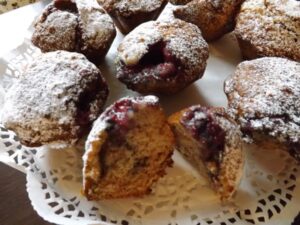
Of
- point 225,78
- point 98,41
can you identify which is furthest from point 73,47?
point 225,78

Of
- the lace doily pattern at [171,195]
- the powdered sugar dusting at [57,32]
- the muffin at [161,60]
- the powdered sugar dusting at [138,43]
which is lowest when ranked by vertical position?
the lace doily pattern at [171,195]

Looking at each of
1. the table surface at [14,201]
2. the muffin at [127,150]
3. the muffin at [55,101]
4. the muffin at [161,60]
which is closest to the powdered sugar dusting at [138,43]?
the muffin at [161,60]

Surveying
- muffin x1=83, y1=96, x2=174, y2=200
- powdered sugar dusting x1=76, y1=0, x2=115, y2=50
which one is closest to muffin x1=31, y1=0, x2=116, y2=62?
powdered sugar dusting x1=76, y1=0, x2=115, y2=50

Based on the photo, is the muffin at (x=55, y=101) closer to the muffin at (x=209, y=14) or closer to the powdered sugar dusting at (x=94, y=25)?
the powdered sugar dusting at (x=94, y=25)

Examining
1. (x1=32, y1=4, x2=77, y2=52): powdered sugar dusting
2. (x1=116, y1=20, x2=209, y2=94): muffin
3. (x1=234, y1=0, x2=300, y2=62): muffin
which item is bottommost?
(x1=234, y1=0, x2=300, y2=62): muffin

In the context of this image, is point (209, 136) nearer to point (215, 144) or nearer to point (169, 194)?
point (215, 144)

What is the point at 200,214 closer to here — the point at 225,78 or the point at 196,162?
the point at 196,162

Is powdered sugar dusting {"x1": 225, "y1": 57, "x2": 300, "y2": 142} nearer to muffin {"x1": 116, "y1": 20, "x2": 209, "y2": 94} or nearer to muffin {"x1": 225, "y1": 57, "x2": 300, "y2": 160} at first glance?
muffin {"x1": 225, "y1": 57, "x2": 300, "y2": 160}
